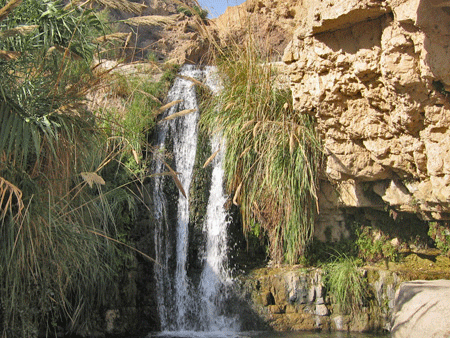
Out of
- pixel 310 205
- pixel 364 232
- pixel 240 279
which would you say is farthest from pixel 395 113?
pixel 240 279

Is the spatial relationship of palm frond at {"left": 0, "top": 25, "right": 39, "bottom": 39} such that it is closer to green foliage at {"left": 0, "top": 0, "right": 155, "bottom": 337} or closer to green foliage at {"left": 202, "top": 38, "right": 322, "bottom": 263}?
green foliage at {"left": 0, "top": 0, "right": 155, "bottom": 337}

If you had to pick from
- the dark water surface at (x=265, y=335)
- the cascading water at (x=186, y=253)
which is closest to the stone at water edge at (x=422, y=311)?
the dark water surface at (x=265, y=335)

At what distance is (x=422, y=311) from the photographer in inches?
168

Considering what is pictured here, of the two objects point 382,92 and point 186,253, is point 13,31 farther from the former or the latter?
point 186,253

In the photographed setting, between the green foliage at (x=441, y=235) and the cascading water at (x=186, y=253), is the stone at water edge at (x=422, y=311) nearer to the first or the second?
the green foliage at (x=441, y=235)

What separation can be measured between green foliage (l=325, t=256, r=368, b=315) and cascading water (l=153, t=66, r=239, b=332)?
4.14ft

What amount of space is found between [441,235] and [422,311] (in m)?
2.06

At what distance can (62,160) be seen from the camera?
386 cm

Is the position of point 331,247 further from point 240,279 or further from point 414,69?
point 414,69

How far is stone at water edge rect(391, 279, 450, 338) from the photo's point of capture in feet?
13.2

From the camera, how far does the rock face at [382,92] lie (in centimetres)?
410

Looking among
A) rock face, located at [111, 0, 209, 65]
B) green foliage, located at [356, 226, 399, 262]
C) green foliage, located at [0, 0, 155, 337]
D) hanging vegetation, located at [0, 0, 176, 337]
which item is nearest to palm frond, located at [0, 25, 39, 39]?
hanging vegetation, located at [0, 0, 176, 337]

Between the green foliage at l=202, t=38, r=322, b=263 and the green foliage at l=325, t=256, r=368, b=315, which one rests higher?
the green foliage at l=202, t=38, r=322, b=263

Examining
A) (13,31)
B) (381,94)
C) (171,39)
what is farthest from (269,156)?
(171,39)
